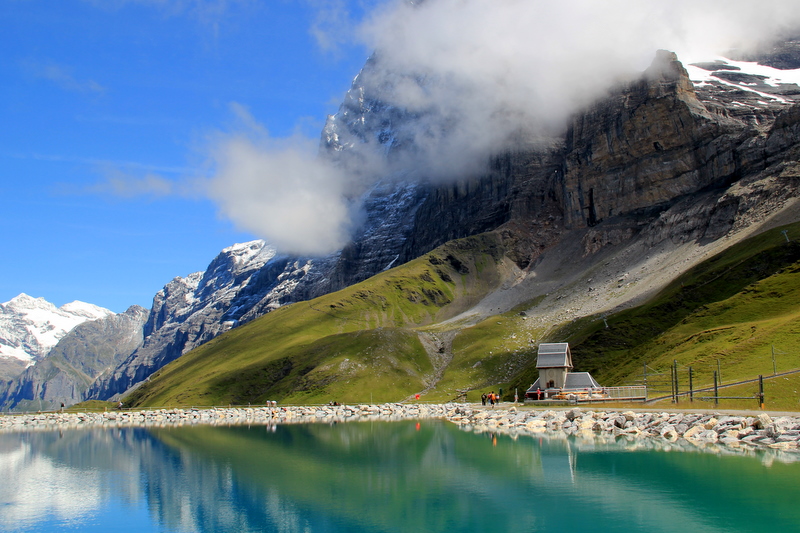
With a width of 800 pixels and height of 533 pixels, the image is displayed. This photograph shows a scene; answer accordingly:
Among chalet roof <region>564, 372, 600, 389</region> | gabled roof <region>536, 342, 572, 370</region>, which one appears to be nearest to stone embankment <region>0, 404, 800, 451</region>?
chalet roof <region>564, 372, 600, 389</region>

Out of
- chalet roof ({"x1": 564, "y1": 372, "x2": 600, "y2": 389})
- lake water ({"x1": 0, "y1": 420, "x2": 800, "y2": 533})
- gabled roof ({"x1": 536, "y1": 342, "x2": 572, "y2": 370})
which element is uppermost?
gabled roof ({"x1": 536, "y1": 342, "x2": 572, "y2": 370})

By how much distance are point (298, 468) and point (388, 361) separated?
4800 inches

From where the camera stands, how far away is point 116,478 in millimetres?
56719

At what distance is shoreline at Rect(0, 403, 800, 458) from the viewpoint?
169ft

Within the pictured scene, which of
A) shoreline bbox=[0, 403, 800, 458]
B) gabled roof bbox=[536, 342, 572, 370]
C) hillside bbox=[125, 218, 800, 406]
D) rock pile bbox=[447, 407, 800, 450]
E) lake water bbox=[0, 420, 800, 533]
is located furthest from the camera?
gabled roof bbox=[536, 342, 572, 370]

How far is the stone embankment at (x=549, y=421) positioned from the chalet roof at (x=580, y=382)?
1179cm

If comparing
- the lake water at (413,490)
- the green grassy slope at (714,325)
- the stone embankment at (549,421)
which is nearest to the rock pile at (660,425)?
the stone embankment at (549,421)

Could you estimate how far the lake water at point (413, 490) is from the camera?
34.1 meters

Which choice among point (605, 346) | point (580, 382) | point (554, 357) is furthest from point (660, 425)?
point (605, 346)

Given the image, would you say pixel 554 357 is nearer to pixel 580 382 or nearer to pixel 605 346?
pixel 580 382

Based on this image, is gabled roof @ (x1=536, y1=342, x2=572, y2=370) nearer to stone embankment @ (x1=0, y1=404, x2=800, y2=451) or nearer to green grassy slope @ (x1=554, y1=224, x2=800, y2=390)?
green grassy slope @ (x1=554, y1=224, x2=800, y2=390)

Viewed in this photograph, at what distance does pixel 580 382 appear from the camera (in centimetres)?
9950

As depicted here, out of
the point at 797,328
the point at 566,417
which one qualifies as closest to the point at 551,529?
the point at 566,417

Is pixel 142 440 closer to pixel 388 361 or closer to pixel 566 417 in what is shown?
pixel 566 417
